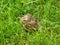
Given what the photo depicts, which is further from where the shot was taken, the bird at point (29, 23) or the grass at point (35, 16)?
the bird at point (29, 23)

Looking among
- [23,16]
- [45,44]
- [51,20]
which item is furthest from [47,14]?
[45,44]

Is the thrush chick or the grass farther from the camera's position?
the thrush chick

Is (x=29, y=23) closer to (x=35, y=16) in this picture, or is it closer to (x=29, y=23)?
(x=29, y=23)

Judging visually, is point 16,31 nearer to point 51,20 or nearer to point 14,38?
point 14,38

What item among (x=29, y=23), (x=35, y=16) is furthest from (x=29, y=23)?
(x=35, y=16)
